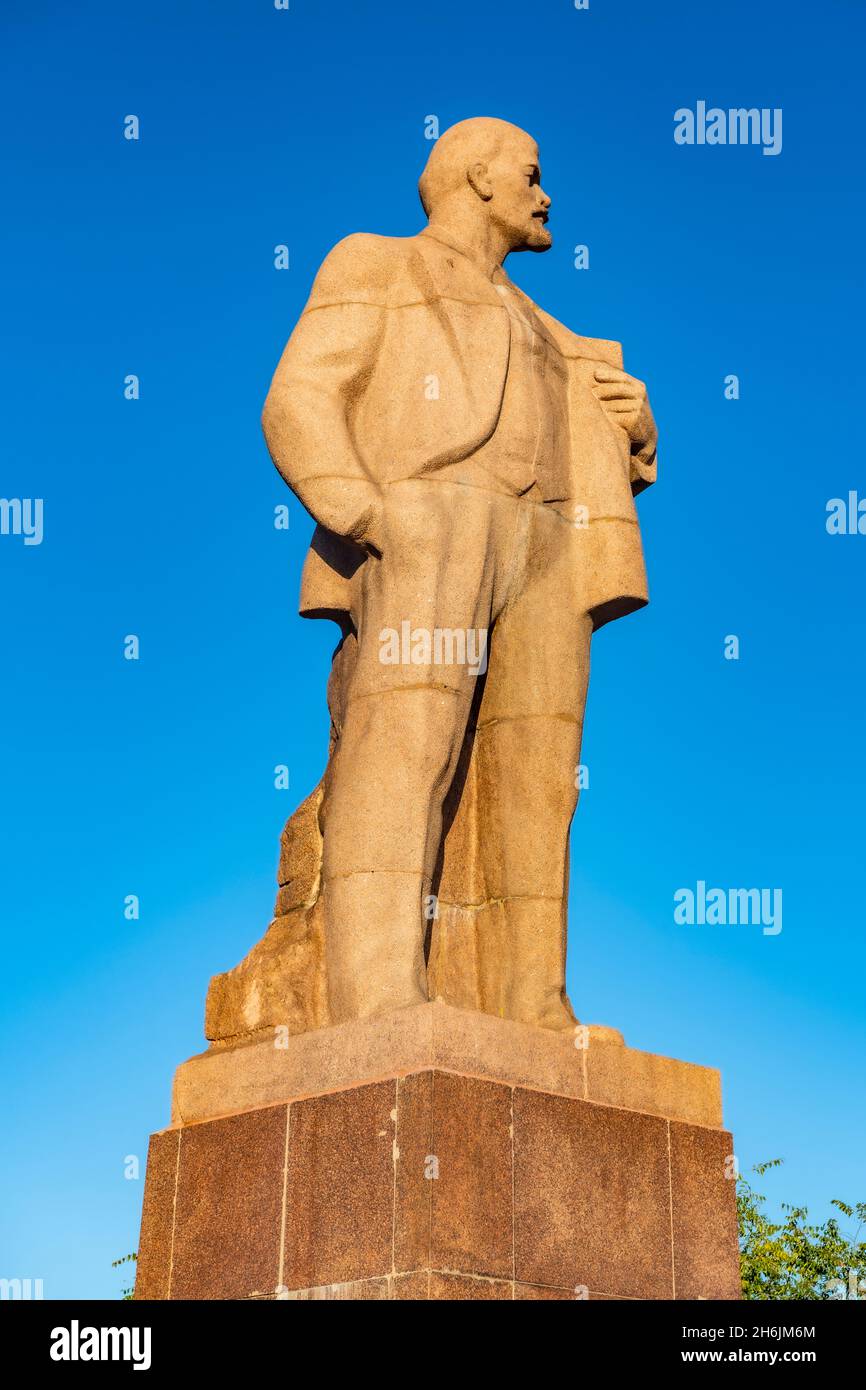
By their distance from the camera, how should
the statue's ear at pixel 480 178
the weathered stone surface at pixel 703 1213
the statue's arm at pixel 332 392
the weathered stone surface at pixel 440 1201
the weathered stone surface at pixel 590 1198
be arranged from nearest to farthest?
the weathered stone surface at pixel 440 1201
the weathered stone surface at pixel 590 1198
the weathered stone surface at pixel 703 1213
the statue's arm at pixel 332 392
the statue's ear at pixel 480 178

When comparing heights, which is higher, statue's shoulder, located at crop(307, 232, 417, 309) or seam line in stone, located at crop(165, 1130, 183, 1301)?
statue's shoulder, located at crop(307, 232, 417, 309)

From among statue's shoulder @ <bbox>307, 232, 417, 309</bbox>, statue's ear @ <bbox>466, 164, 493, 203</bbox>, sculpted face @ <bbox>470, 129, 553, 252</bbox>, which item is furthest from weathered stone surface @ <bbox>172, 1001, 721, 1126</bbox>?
statue's ear @ <bbox>466, 164, 493, 203</bbox>

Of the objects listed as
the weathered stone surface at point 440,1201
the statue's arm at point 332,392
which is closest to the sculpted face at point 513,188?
the statue's arm at point 332,392

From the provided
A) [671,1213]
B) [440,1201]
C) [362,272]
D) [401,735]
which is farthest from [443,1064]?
[362,272]

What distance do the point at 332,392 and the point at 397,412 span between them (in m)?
0.34

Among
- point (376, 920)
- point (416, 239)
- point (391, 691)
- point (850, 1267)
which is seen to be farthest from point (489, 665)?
point (850, 1267)

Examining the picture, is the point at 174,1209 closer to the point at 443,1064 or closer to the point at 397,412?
the point at 443,1064

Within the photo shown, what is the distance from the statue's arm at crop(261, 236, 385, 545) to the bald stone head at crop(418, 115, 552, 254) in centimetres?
65

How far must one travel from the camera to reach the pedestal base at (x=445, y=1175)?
738 centimetres

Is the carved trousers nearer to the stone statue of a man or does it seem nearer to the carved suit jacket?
the stone statue of a man

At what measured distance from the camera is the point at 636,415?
31.6 ft

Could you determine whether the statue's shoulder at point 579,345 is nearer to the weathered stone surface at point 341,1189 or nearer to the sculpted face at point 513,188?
the sculpted face at point 513,188

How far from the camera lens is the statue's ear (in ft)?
31.4
